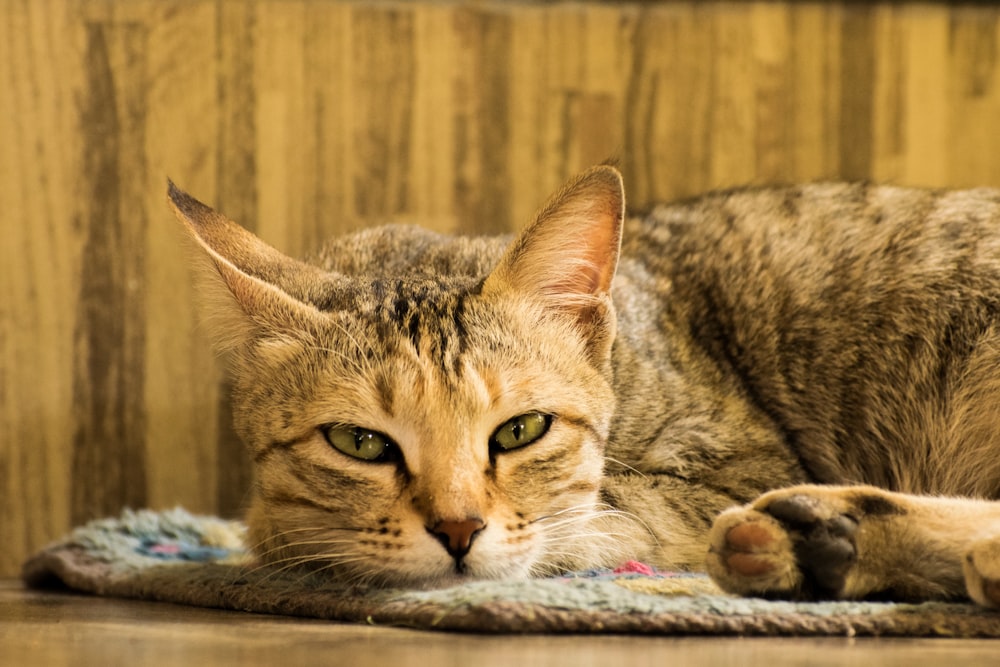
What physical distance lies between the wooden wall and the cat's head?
703 mm

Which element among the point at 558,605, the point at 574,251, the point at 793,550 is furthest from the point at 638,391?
the point at 558,605

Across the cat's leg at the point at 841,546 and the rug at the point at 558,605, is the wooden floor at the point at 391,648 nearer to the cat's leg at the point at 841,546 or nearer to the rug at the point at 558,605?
the rug at the point at 558,605

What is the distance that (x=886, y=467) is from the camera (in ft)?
6.15

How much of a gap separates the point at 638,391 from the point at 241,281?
0.67 m

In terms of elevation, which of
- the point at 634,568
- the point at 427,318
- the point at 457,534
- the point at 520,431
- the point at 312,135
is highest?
the point at 312,135

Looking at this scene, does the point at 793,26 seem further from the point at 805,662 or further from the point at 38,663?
the point at 38,663

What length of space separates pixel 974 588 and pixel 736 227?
3.16 feet

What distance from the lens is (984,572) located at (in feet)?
4.12

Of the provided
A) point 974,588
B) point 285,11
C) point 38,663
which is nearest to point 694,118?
point 285,11

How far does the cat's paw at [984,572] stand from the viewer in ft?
4.10

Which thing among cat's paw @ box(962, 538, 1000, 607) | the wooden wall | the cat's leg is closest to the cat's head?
the cat's leg

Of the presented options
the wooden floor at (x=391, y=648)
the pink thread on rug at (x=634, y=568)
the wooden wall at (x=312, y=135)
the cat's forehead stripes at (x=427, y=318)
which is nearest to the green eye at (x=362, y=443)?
the cat's forehead stripes at (x=427, y=318)

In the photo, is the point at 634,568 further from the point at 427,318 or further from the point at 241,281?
the point at 241,281

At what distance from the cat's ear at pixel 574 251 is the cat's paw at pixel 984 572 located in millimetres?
641
